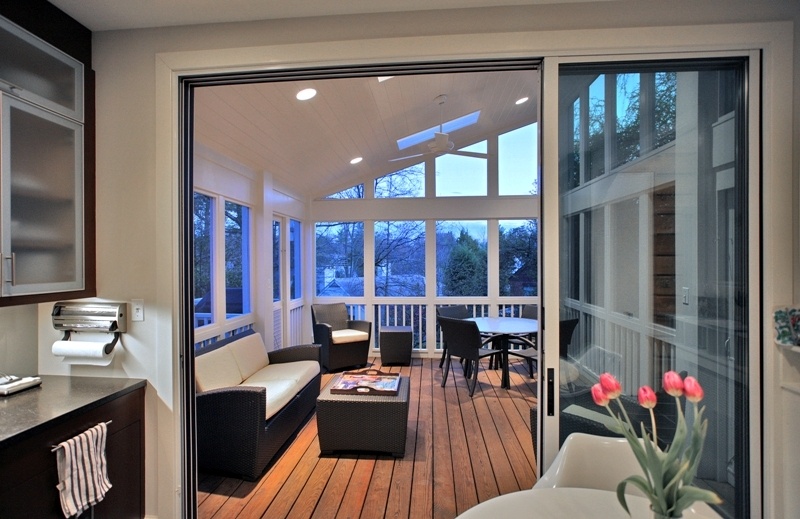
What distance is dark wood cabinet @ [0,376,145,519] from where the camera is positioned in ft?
4.18

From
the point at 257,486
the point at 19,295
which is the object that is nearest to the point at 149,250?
the point at 19,295

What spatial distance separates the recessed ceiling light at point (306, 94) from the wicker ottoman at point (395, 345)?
3.19 metres

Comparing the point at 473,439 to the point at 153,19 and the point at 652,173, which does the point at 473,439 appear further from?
the point at 153,19

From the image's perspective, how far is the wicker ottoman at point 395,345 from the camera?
5.07 meters

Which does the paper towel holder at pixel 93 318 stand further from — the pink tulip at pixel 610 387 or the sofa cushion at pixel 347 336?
the sofa cushion at pixel 347 336

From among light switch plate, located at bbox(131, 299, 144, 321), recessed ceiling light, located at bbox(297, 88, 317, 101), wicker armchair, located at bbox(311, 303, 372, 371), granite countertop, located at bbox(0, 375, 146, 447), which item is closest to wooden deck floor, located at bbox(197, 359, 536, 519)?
granite countertop, located at bbox(0, 375, 146, 447)

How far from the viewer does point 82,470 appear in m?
1.48

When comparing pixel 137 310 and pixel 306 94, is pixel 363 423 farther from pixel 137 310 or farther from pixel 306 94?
pixel 306 94

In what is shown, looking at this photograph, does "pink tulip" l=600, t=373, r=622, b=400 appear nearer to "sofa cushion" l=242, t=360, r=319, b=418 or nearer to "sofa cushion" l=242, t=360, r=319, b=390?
"sofa cushion" l=242, t=360, r=319, b=418

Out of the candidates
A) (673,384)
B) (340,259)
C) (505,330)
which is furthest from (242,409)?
(340,259)

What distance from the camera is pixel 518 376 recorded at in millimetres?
4656

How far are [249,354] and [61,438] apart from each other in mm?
1807

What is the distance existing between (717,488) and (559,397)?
76cm

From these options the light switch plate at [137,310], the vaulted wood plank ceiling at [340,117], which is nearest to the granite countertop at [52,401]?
the light switch plate at [137,310]
